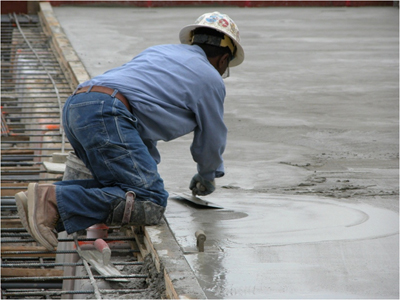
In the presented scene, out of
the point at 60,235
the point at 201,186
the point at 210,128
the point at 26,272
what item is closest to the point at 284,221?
the point at 201,186

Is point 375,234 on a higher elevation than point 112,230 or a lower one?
higher

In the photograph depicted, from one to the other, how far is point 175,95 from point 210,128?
288 millimetres

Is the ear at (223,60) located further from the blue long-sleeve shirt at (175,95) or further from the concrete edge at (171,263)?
the concrete edge at (171,263)

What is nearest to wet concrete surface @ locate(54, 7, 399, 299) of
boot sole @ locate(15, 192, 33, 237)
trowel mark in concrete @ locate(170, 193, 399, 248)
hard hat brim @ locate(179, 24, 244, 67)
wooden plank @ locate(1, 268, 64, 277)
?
trowel mark in concrete @ locate(170, 193, 399, 248)

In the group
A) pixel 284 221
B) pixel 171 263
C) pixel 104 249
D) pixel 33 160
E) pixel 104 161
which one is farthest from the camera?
pixel 33 160

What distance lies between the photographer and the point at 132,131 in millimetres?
3623

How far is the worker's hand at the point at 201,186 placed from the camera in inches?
163

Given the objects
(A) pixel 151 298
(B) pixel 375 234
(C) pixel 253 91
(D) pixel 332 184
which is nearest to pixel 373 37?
(C) pixel 253 91

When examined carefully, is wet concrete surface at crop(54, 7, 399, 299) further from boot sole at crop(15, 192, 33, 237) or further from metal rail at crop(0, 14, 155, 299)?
boot sole at crop(15, 192, 33, 237)

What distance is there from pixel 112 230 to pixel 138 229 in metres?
0.33

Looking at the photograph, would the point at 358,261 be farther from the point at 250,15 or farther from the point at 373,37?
the point at 250,15

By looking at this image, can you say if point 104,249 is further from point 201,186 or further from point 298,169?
point 298,169

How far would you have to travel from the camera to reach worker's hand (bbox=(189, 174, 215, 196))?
4133 millimetres

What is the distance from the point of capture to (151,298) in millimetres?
3057
